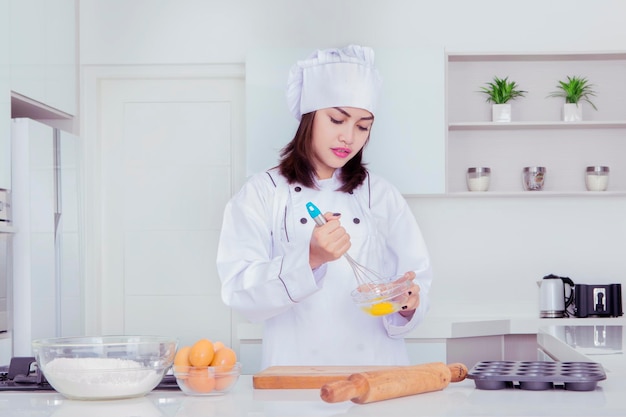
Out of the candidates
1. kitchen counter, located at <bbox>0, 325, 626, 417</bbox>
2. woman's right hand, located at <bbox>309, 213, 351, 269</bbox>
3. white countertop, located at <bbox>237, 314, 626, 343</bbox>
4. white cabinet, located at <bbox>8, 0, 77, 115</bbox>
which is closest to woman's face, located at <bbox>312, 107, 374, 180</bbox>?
woman's right hand, located at <bbox>309, 213, 351, 269</bbox>

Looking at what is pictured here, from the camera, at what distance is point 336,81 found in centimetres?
268

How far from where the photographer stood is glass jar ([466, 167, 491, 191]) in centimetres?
426

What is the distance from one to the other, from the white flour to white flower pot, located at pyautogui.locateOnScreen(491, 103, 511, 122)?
2982 mm

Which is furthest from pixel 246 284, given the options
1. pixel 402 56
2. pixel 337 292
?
pixel 402 56

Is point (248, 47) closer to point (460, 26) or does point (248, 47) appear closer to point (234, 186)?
point (234, 186)

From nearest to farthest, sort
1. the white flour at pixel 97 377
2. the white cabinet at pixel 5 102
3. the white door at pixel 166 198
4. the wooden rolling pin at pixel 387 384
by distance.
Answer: the wooden rolling pin at pixel 387 384 → the white flour at pixel 97 377 → the white cabinet at pixel 5 102 → the white door at pixel 166 198

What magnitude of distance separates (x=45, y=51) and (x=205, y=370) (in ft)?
8.82

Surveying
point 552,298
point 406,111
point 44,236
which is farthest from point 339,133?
point 552,298

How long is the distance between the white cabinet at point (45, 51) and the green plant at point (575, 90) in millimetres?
2323

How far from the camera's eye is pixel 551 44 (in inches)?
170

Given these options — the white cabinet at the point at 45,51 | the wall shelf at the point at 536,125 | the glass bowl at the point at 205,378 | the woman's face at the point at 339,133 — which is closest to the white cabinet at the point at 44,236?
the white cabinet at the point at 45,51

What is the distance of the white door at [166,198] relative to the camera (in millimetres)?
4426

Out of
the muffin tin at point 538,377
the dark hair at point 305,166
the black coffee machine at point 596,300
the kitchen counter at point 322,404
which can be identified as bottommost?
the black coffee machine at point 596,300

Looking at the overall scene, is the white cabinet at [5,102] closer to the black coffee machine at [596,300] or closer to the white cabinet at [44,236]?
the white cabinet at [44,236]
